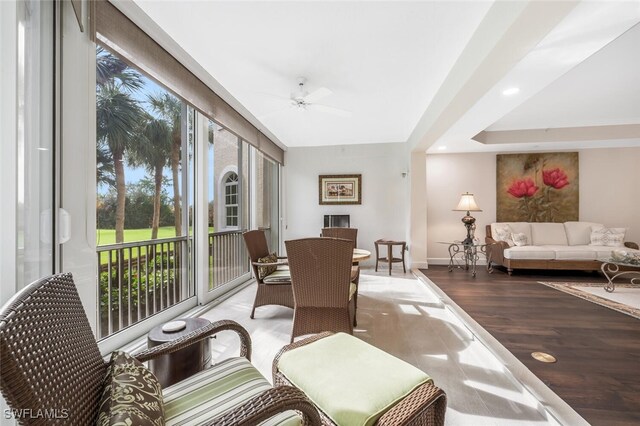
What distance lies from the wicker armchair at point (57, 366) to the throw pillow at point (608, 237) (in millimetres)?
6354

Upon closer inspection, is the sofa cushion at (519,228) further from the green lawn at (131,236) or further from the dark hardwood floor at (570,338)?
the green lawn at (131,236)

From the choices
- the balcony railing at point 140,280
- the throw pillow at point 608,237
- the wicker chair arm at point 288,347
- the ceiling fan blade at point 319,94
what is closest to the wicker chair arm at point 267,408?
the wicker chair arm at point 288,347

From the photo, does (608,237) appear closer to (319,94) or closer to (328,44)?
(319,94)

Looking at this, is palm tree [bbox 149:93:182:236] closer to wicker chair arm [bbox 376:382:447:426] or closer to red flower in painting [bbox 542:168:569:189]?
wicker chair arm [bbox 376:382:447:426]

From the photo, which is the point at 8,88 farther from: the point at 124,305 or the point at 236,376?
the point at 124,305

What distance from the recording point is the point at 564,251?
178 inches

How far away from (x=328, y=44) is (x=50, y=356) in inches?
98.0

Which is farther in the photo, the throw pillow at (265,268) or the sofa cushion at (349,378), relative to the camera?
the throw pillow at (265,268)

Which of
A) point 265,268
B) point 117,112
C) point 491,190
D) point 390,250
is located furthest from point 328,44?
point 491,190

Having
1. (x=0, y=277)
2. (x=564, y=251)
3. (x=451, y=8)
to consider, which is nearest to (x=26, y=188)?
(x=0, y=277)

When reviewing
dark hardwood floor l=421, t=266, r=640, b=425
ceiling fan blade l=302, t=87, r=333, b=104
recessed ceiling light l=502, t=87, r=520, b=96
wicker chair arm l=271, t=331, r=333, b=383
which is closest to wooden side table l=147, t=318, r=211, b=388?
wicker chair arm l=271, t=331, r=333, b=383

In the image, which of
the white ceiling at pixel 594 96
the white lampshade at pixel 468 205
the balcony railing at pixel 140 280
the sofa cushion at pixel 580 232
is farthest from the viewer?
the sofa cushion at pixel 580 232

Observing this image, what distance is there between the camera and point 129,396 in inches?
29.8

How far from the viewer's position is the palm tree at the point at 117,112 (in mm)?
2059
